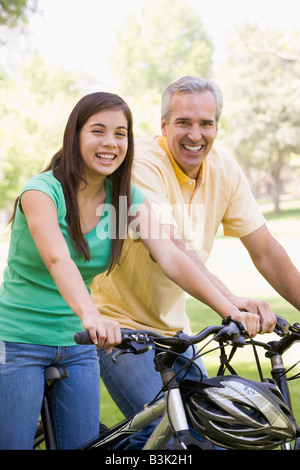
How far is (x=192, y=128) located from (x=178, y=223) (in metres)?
0.45

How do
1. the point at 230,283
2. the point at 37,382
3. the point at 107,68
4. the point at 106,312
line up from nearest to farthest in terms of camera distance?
the point at 37,382 < the point at 106,312 < the point at 230,283 < the point at 107,68

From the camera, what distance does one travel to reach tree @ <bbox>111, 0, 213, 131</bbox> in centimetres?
5931

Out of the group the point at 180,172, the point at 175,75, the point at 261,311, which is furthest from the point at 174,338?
the point at 175,75

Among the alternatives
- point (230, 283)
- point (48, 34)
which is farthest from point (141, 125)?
point (48, 34)

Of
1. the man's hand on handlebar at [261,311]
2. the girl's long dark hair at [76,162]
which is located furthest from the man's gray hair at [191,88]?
the man's hand on handlebar at [261,311]

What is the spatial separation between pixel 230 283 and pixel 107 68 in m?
50.5

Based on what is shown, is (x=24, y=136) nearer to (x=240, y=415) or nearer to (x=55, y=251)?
(x=55, y=251)

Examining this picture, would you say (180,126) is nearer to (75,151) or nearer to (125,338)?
(75,151)

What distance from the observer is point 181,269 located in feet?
8.93

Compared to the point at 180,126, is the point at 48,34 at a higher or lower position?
higher

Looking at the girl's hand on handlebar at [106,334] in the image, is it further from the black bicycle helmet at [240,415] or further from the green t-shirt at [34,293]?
the green t-shirt at [34,293]

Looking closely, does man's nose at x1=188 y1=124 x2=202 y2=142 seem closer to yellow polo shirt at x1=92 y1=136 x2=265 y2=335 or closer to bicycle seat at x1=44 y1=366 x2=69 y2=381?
yellow polo shirt at x1=92 y1=136 x2=265 y2=335
